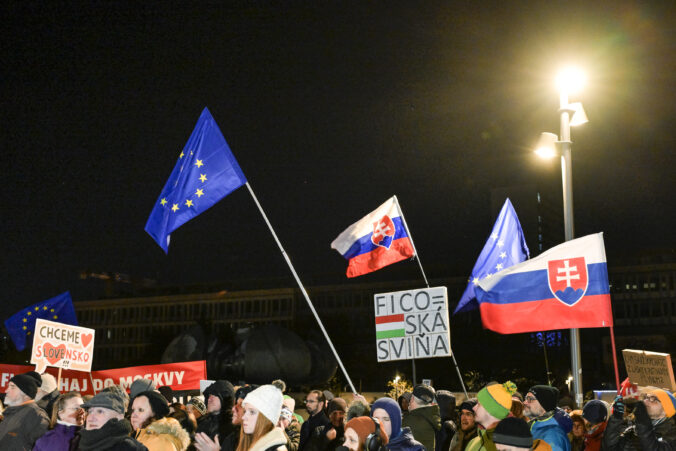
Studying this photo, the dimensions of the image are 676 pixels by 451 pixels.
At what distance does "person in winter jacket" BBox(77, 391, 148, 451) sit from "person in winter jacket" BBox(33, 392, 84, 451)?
0.80 m

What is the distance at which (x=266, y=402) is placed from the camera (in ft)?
17.3

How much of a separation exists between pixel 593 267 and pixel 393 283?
11239cm

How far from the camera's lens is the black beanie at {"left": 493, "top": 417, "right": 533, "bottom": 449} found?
15.5ft

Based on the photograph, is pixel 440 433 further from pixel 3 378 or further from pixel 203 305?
pixel 203 305

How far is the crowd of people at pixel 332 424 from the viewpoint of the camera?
5258 mm

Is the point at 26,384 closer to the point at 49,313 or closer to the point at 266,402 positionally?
the point at 266,402

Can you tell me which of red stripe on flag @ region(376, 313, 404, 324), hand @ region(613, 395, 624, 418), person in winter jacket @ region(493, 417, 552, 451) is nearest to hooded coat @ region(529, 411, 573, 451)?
hand @ region(613, 395, 624, 418)

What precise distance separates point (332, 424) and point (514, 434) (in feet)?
13.3

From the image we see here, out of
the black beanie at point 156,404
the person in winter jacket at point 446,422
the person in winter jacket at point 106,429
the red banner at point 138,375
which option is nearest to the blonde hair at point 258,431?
the person in winter jacket at point 106,429

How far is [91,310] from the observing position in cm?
14175

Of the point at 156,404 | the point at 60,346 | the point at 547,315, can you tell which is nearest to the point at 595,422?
the point at 547,315

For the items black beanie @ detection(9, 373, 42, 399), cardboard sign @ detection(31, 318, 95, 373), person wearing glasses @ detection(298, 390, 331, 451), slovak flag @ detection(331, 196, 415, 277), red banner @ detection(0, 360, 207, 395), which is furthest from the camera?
red banner @ detection(0, 360, 207, 395)

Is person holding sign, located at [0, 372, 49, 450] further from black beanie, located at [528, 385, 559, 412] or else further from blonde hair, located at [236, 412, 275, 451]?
black beanie, located at [528, 385, 559, 412]

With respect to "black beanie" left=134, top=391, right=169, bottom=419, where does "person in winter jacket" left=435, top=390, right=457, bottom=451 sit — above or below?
below
